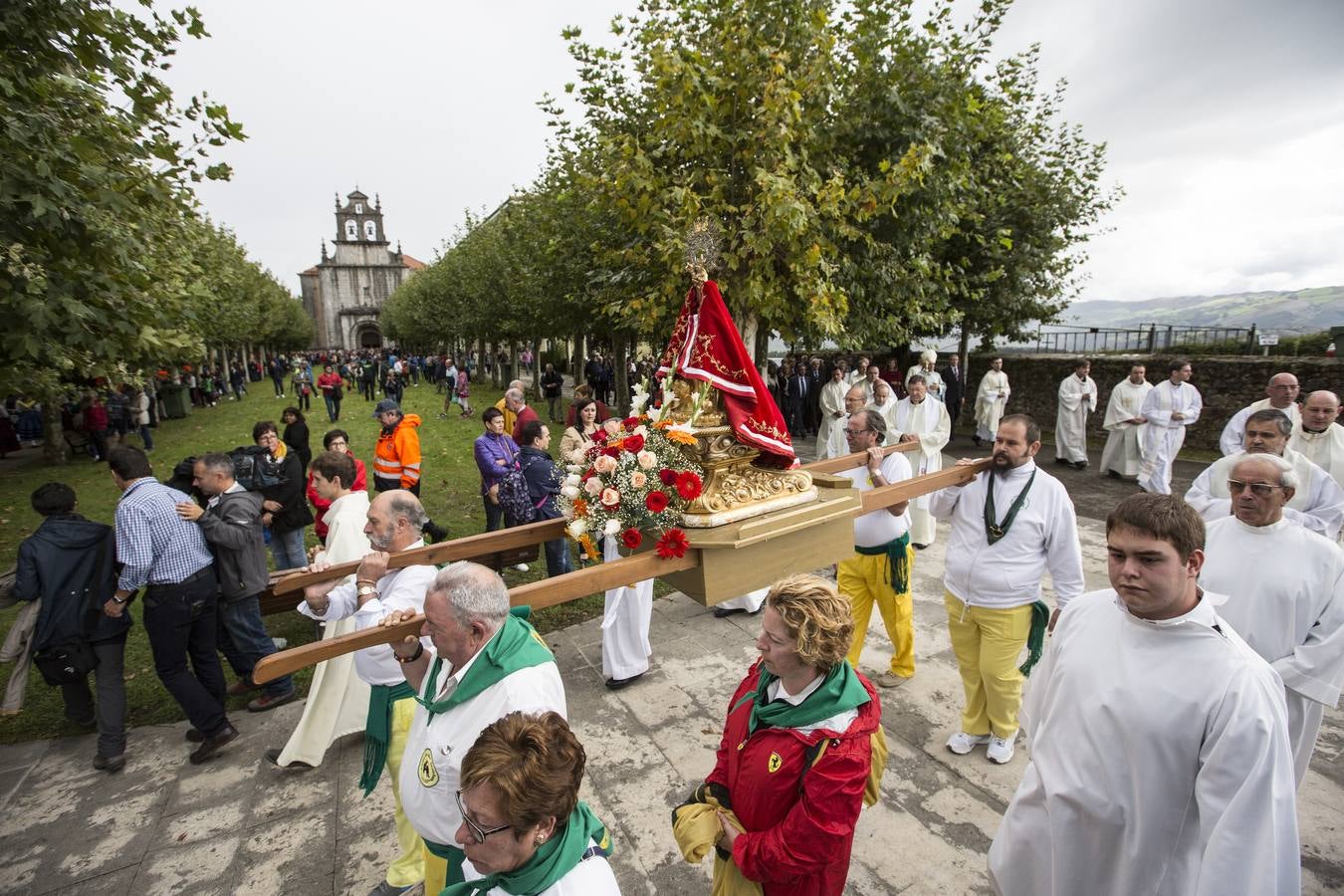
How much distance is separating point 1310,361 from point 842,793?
54.9 feet

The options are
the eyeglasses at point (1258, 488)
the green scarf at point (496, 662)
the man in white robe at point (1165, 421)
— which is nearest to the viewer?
the green scarf at point (496, 662)

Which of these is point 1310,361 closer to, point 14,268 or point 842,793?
point 842,793

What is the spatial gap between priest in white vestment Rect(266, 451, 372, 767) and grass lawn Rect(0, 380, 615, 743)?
134 cm

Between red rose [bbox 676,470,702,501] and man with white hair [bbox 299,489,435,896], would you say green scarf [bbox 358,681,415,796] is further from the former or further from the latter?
red rose [bbox 676,470,702,501]

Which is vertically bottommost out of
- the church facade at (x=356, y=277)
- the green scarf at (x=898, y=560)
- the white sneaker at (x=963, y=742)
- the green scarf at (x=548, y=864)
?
the white sneaker at (x=963, y=742)

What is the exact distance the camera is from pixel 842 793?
2.20m

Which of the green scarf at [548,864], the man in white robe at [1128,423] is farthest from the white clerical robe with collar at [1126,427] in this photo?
the green scarf at [548,864]

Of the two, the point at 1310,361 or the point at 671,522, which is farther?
the point at 1310,361

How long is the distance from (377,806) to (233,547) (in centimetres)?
228

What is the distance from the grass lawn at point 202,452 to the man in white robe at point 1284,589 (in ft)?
17.8

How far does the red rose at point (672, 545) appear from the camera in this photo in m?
2.84

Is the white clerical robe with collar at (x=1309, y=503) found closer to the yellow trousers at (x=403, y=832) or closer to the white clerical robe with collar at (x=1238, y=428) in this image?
the white clerical robe with collar at (x=1238, y=428)

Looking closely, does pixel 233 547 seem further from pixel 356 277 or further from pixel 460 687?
pixel 356 277

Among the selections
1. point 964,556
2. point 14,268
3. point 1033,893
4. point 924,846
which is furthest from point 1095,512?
point 14,268
